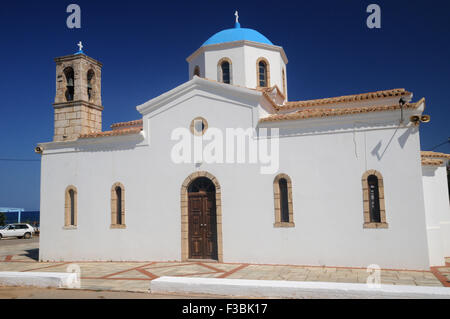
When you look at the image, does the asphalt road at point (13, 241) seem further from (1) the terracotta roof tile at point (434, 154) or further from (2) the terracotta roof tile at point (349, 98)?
(1) the terracotta roof tile at point (434, 154)

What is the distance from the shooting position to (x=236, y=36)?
15.6 m

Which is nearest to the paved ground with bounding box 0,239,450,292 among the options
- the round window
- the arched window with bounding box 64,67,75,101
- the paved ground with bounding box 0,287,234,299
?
the paved ground with bounding box 0,287,234,299

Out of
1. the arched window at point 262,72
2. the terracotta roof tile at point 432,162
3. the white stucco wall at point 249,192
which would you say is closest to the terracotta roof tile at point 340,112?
the white stucco wall at point 249,192

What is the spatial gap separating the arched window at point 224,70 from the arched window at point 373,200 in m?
7.34

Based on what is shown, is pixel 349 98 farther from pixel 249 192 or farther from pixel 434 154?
pixel 249 192

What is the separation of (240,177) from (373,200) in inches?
151

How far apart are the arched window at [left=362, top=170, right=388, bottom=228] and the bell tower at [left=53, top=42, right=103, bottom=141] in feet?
32.9

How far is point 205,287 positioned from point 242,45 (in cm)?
1068

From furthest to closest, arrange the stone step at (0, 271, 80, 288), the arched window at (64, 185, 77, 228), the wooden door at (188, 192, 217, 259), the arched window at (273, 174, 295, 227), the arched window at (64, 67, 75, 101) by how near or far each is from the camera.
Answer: the arched window at (64, 67, 75, 101) → the arched window at (64, 185, 77, 228) → the wooden door at (188, 192, 217, 259) → the arched window at (273, 174, 295, 227) → the stone step at (0, 271, 80, 288)

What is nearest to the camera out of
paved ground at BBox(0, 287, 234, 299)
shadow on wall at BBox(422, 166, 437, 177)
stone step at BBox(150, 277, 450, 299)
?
stone step at BBox(150, 277, 450, 299)

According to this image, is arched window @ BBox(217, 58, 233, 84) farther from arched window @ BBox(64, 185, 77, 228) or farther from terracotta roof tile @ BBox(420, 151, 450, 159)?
terracotta roof tile @ BBox(420, 151, 450, 159)

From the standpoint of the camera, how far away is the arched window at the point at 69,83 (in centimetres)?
1458

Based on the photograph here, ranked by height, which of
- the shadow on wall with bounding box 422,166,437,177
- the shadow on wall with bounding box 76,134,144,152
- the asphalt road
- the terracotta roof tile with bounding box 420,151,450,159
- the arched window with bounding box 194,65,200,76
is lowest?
the asphalt road

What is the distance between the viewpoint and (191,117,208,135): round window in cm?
1216
